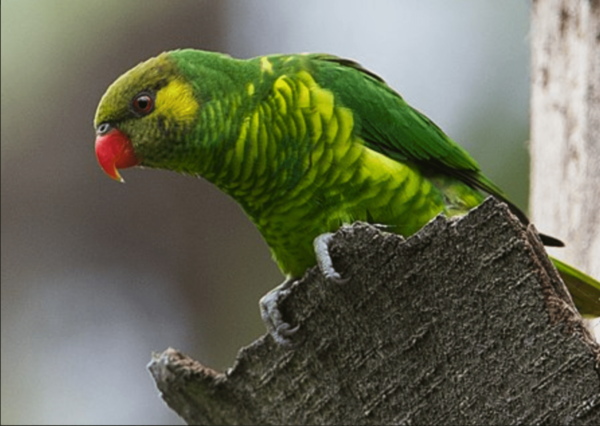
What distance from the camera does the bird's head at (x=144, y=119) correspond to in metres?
2.70

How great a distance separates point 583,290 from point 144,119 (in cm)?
129

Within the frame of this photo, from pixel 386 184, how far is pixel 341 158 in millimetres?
142

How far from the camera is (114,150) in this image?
270 cm

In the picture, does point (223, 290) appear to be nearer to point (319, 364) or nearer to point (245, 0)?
point (245, 0)

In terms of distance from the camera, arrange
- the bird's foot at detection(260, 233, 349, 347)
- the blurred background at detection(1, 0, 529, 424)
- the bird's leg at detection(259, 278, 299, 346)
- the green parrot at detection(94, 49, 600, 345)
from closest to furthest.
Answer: the bird's foot at detection(260, 233, 349, 347)
the bird's leg at detection(259, 278, 299, 346)
the green parrot at detection(94, 49, 600, 345)
the blurred background at detection(1, 0, 529, 424)

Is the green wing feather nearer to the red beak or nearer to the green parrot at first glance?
the green parrot

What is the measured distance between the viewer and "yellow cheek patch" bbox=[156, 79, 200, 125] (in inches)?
106

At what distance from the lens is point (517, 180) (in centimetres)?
491

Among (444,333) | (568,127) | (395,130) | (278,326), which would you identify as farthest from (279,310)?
(568,127)

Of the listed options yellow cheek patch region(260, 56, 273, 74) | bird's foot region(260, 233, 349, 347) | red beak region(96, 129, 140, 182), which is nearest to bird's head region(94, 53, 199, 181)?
red beak region(96, 129, 140, 182)

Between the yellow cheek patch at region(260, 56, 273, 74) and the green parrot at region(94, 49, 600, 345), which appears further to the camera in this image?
the yellow cheek patch at region(260, 56, 273, 74)

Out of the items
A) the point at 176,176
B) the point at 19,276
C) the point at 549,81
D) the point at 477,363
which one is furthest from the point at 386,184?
the point at 19,276

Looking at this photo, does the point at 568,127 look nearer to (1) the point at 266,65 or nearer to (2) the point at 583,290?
(2) the point at 583,290

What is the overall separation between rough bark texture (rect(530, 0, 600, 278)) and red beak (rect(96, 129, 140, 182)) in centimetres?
123
